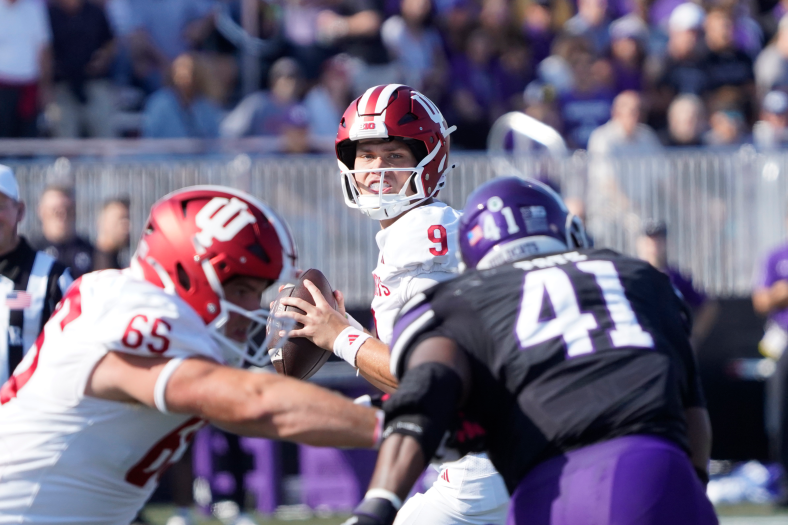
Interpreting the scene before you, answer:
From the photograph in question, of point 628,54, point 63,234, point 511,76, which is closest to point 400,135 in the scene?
point 63,234

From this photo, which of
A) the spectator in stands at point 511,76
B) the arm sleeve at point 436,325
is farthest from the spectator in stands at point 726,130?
the arm sleeve at point 436,325

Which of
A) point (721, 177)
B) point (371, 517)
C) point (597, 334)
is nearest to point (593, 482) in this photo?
point (597, 334)

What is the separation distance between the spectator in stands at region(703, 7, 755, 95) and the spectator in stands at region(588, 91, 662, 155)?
74.8 inches

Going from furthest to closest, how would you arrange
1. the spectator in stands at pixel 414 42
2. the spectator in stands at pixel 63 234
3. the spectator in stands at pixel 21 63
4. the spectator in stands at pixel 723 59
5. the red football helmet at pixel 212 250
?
the spectator in stands at pixel 723 59 < the spectator in stands at pixel 414 42 < the spectator in stands at pixel 21 63 < the spectator in stands at pixel 63 234 < the red football helmet at pixel 212 250

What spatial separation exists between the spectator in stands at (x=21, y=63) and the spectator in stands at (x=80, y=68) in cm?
26

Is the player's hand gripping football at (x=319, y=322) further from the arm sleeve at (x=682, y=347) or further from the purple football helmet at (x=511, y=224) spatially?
the arm sleeve at (x=682, y=347)

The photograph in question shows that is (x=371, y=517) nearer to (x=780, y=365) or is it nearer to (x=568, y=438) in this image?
(x=568, y=438)

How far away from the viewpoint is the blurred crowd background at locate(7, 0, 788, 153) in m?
10.4

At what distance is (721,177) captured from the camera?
34.7ft

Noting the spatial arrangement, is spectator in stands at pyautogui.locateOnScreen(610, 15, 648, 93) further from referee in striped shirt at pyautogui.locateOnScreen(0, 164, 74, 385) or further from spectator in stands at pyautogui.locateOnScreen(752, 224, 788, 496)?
referee in striped shirt at pyautogui.locateOnScreen(0, 164, 74, 385)

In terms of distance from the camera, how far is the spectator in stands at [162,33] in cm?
1094

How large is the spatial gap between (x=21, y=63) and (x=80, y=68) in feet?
2.12

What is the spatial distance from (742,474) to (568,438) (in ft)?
23.9

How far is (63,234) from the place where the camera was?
28.1 feet
